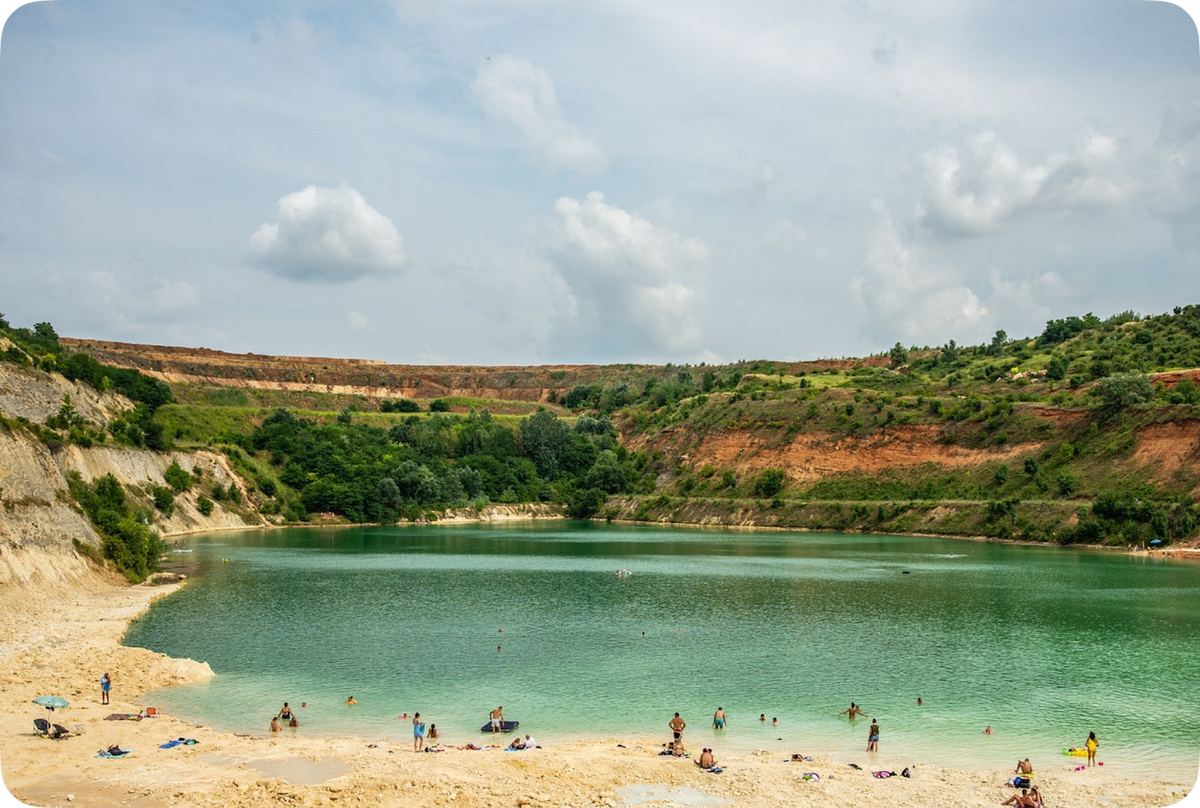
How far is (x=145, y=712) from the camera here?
2925 cm

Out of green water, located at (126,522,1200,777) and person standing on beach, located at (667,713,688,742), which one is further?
green water, located at (126,522,1200,777)

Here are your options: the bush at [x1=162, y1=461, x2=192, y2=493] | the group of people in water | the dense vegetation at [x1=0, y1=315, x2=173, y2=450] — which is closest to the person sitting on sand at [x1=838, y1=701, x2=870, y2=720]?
the group of people in water

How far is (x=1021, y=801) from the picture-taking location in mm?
21609

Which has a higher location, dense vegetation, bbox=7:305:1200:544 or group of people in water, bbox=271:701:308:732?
dense vegetation, bbox=7:305:1200:544

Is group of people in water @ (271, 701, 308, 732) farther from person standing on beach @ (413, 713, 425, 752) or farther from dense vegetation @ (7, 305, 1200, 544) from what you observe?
dense vegetation @ (7, 305, 1200, 544)

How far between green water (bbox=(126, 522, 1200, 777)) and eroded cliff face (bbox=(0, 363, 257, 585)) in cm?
634

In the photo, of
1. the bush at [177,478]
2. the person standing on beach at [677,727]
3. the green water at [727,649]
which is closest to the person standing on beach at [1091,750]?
the green water at [727,649]

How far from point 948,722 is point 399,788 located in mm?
17330

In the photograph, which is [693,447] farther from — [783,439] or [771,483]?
[771,483]

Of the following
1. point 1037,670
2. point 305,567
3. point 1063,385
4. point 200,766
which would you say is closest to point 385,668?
point 200,766

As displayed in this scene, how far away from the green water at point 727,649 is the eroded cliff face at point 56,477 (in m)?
6.34

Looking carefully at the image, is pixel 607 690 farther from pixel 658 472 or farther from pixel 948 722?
pixel 658 472

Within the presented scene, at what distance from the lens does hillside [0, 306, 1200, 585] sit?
82812 mm

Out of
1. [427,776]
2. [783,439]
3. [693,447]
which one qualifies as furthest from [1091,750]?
[693,447]
